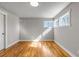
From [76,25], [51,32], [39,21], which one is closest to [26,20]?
[39,21]

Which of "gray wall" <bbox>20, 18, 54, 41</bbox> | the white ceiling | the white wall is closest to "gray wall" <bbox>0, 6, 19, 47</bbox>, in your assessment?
the white wall

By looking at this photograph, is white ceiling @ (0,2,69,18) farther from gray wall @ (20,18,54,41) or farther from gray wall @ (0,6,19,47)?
gray wall @ (20,18,54,41)

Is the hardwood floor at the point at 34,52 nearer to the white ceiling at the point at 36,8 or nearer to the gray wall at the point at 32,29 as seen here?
the white ceiling at the point at 36,8

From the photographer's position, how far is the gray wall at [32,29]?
25.3 ft

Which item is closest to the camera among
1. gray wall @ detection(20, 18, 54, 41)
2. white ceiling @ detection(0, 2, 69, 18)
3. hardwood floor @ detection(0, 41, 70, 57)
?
white ceiling @ detection(0, 2, 69, 18)

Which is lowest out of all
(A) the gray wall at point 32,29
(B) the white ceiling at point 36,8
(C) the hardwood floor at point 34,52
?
(C) the hardwood floor at point 34,52

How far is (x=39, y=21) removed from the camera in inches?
304

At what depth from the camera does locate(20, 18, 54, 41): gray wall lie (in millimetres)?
7715

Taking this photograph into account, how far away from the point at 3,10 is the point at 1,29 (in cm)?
69

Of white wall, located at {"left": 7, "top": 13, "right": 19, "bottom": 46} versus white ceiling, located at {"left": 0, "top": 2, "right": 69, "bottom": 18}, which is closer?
white ceiling, located at {"left": 0, "top": 2, "right": 69, "bottom": 18}

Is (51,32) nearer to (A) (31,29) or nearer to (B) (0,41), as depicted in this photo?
(A) (31,29)

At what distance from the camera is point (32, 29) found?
776cm

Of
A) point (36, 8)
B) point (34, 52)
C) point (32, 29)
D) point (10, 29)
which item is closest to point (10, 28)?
point (10, 29)

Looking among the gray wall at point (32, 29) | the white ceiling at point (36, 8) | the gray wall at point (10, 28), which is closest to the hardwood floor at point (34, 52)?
the gray wall at point (10, 28)
